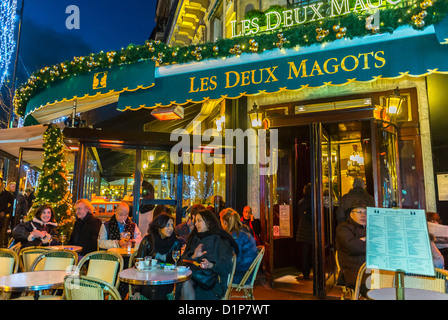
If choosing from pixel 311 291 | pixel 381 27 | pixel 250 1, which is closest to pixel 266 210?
pixel 311 291

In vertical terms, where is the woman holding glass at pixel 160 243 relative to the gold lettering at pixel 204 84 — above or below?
below

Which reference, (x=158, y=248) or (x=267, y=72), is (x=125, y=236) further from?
(x=267, y=72)

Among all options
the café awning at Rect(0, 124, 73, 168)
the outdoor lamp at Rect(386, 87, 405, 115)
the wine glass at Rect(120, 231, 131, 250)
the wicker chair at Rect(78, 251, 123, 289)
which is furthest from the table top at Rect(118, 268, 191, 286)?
the café awning at Rect(0, 124, 73, 168)

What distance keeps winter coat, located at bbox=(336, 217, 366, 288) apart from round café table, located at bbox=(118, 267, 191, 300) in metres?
2.24

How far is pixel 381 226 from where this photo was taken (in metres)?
2.31

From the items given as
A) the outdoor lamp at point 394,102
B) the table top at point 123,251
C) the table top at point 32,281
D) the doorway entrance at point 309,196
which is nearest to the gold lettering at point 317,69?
the doorway entrance at point 309,196

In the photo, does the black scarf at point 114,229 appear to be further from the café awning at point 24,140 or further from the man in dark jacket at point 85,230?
the café awning at point 24,140

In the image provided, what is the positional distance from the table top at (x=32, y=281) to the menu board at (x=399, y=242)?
299cm

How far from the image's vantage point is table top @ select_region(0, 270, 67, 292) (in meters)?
3.19

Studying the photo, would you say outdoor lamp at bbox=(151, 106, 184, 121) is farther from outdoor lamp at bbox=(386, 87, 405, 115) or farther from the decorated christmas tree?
outdoor lamp at bbox=(386, 87, 405, 115)

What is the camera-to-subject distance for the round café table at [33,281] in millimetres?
3193

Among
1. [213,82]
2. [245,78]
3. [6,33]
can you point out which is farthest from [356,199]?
[6,33]

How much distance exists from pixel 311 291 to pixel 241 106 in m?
4.86

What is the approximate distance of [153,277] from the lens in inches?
140
